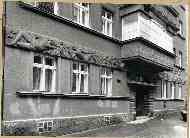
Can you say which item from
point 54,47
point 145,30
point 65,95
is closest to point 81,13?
point 54,47

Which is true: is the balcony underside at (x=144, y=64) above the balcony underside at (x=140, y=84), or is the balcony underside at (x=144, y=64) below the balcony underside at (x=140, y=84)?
above

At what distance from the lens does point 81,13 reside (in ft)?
12.4

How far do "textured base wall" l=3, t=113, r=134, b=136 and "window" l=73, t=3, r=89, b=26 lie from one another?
1.16 m

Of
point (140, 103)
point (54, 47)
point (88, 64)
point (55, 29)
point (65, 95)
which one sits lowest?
point (140, 103)

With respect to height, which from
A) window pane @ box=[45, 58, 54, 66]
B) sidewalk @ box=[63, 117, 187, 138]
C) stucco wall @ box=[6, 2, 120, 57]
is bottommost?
sidewalk @ box=[63, 117, 187, 138]

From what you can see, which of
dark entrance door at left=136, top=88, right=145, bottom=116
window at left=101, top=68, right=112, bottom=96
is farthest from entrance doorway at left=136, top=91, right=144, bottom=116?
window at left=101, top=68, right=112, bottom=96

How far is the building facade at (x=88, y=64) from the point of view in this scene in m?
3.35

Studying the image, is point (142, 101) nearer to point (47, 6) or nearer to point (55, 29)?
point (55, 29)

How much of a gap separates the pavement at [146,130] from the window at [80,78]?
0.51m

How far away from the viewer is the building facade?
3.35 metres

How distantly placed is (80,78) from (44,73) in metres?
0.46

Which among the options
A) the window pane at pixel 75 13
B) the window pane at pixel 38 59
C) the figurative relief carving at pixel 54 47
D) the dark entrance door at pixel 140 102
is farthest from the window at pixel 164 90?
Answer: the window pane at pixel 38 59

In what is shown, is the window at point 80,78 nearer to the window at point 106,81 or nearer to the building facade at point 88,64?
the building facade at point 88,64

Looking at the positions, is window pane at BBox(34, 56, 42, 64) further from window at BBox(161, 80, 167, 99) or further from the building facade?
window at BBox(161, 80, 167, 99)
